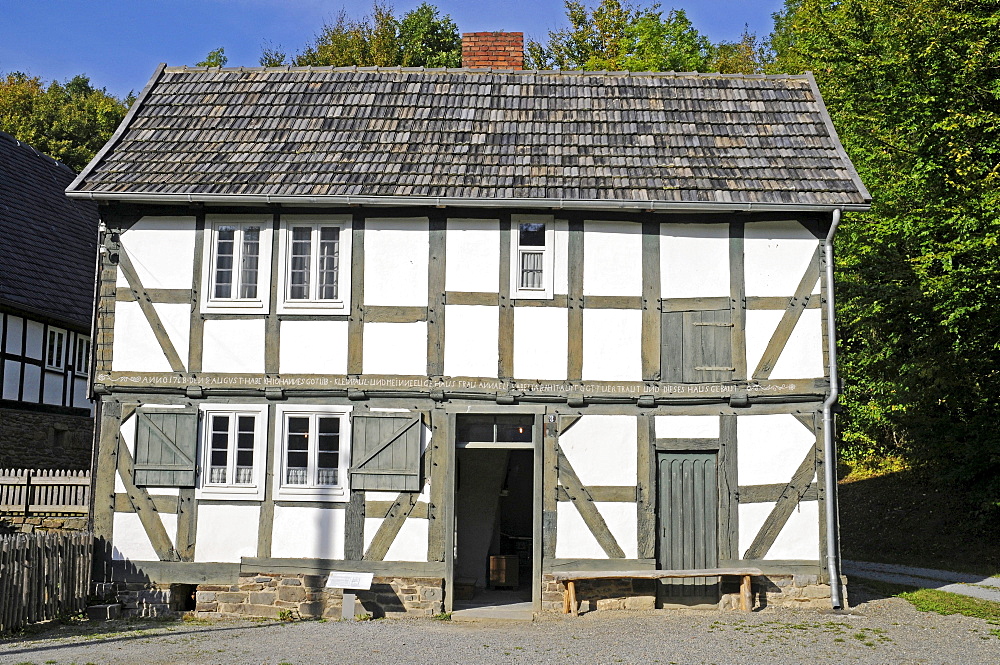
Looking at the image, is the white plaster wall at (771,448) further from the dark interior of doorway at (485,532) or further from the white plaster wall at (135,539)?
the white plaster wall at (135,539)

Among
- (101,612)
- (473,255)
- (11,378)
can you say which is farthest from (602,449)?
(11,378)

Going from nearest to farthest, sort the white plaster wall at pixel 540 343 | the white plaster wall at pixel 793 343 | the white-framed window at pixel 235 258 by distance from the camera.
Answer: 1. the white plaster wall at pixel 793 343
2. the white plaster wall at pixel 540 343
3. the white-framed window at pixel 235 258

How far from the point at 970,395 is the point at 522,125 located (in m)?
12.5

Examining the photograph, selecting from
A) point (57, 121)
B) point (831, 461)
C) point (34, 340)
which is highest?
point (57, 121)

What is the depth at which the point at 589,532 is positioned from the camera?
1403 centimetres

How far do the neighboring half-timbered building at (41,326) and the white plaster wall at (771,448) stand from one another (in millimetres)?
15216

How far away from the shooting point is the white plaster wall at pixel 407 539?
14039 millimetres

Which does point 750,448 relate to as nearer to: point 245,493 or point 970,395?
point 245,493

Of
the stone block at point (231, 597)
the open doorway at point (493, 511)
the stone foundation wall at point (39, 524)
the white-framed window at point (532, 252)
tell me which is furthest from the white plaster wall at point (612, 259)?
the stone foundation wall at point (39, 524)

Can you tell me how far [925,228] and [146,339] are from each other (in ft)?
47.1

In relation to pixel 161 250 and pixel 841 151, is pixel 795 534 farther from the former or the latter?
pixel 161 250

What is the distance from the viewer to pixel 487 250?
1445cm

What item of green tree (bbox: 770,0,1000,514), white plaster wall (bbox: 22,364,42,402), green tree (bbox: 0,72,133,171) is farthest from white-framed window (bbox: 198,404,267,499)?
green tree (bbox: 0,72,133,171)

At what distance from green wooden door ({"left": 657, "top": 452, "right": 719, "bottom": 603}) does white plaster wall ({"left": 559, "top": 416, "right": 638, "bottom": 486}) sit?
1.56ft
